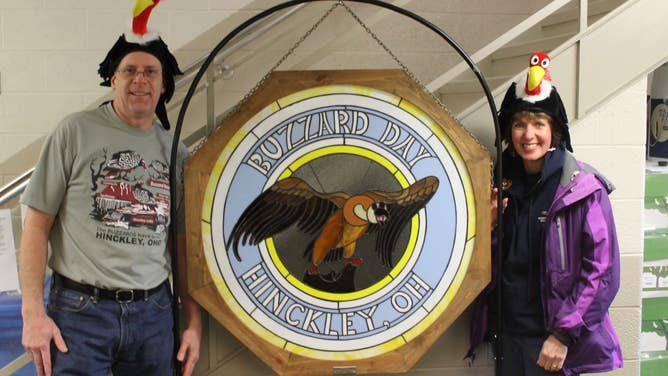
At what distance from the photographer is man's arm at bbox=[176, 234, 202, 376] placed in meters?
2.31

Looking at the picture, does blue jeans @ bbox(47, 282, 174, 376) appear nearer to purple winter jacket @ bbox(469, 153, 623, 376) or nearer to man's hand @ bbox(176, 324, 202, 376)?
man's hand @ bbox(176, 324, 202, 376)

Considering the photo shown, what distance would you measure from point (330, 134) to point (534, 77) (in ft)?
2.34

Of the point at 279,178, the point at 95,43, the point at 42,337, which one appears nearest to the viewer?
the point at 42,337

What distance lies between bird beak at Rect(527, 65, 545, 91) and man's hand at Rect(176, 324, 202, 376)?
140cm

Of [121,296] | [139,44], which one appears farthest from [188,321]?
[139,44]

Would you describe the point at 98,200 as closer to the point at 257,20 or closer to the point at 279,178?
the point at 279,178

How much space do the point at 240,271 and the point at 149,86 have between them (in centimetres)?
69

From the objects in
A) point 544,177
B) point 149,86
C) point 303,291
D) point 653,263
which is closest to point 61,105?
point 149,86

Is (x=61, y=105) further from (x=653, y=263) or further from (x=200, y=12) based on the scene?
(x=653, y=263)

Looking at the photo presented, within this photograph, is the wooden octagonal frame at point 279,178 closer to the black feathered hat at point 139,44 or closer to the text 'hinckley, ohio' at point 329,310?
the text 'hinckley, ohio' at point 329,310

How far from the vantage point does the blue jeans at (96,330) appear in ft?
6.75

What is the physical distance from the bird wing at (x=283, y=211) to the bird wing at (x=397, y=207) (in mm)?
155

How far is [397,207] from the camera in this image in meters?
2.41

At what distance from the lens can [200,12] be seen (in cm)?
369
